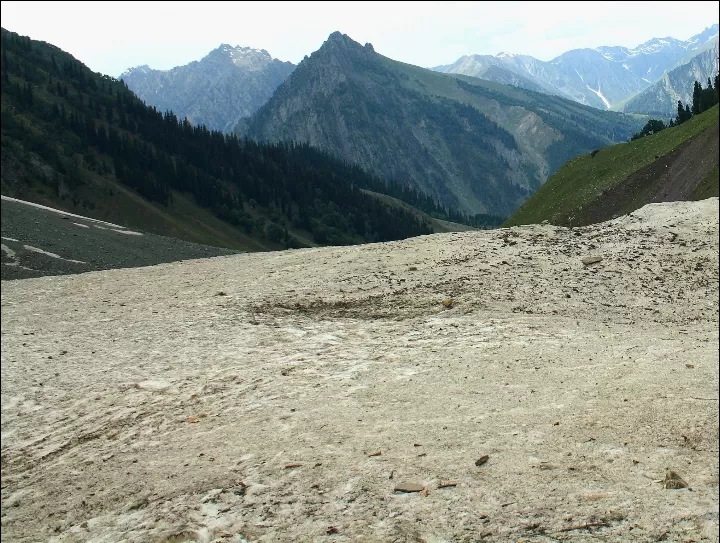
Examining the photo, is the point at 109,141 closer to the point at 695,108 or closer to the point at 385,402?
the point at 695,108

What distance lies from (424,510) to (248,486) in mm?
2910

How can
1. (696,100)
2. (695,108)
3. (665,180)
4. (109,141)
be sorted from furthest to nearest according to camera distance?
(109,141) → (696,100) → (695,108) → (665,180)

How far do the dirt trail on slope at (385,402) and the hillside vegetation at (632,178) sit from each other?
24.8m

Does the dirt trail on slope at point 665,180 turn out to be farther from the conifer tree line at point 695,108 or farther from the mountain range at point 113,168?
the mountain range at point 113,168

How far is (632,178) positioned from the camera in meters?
62.9

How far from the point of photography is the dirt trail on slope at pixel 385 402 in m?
8.47

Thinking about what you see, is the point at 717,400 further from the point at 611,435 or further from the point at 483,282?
the point at 483,282

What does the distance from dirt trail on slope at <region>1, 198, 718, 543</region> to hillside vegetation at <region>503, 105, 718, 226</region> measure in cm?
2482

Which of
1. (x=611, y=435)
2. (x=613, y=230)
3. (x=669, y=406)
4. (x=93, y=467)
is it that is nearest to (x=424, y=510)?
(x=611, y=435)

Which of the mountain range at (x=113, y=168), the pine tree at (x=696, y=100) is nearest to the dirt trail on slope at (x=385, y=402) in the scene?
the pine tree at (x=696, y=100)

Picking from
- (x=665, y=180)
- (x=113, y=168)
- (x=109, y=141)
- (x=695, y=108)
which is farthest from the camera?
(x=109, y=141)

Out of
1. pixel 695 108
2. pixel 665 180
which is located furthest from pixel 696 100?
pixel 665 180

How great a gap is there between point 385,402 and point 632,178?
193 ft

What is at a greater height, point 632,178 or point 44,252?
point 632,178
